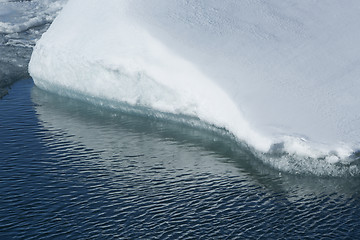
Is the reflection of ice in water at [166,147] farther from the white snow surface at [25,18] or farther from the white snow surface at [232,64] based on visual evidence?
the white snow surface at [25,18]

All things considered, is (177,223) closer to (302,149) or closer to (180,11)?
(302,149)

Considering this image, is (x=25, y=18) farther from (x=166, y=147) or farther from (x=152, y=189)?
(x=152, y=189)

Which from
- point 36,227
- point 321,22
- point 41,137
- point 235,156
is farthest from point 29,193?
point 321,22

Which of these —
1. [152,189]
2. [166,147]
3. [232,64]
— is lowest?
[152,189]

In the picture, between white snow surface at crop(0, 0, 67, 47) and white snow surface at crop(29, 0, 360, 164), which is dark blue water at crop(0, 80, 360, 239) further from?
white snow surface at crop(0, 0, 67, 47)

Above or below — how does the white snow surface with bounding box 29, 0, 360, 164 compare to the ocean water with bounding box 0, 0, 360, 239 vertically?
above

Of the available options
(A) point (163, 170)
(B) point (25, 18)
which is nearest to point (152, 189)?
(A) point (163, 170)

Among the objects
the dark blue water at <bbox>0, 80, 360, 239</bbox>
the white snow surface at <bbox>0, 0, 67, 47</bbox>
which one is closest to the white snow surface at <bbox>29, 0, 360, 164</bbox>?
the dark blue water at <bbox>0, 80, 360, 239</bbox>

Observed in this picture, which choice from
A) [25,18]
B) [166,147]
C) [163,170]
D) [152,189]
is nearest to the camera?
[152,189]
